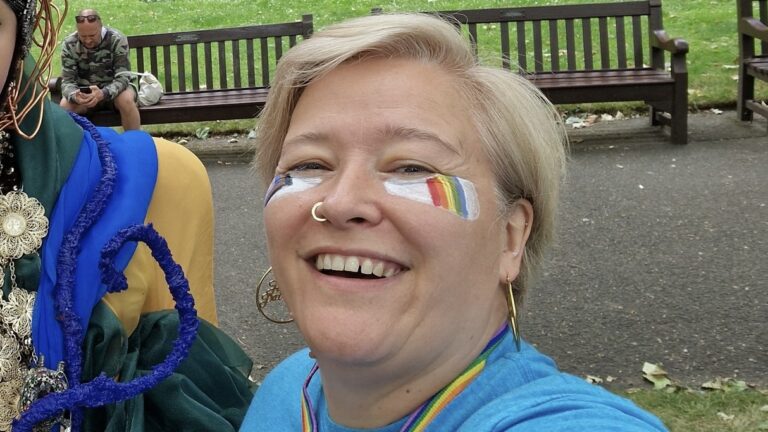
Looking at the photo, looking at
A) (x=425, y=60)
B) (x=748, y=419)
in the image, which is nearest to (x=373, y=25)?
(x=425, y=60)

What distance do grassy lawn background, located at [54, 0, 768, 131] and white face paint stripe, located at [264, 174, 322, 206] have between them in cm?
680

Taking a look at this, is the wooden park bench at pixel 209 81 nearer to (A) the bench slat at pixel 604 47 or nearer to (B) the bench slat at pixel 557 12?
(B) the bench slat at pixel 557 12

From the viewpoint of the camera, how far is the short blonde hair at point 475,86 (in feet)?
4.96

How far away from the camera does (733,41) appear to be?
32.2ft

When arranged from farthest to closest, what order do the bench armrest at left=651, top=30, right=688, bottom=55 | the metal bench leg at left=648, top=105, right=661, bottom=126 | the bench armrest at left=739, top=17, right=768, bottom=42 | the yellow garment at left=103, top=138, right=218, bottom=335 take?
1. the metal bench leg at left=648, top=105, right=661, bottom=126
2. the bench armrest at left=739, top=17, right=768, bottom=42
3. the bench armrest at left=651, top=30, right=688, bottom=55
4. the yellow garment at left=103, top=138, right=218, bottom=335

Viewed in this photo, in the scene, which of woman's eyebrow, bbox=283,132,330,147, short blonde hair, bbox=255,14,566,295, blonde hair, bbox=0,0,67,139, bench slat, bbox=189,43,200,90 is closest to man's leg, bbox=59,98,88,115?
bench slat, bbox=189,43,200,90

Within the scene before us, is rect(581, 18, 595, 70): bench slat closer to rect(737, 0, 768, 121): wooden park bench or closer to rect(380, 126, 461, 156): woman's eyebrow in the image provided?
rect(737, 0, 768, 121): wooden park bench

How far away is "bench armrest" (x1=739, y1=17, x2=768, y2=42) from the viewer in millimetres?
7125

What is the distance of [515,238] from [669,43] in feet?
20.0

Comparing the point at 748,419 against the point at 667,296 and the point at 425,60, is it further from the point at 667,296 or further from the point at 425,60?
the point at 425,60

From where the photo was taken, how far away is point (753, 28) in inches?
287

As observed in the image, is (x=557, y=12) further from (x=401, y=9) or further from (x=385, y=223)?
(x=385, y=223)

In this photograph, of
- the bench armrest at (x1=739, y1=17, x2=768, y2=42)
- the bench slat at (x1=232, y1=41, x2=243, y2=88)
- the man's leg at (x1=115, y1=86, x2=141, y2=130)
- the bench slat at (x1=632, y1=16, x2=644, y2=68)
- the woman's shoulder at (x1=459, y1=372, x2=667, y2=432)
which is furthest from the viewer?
the bench slat at (x1=232, y1=41, x2=243, y2=88)

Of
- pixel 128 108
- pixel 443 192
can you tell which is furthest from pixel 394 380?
pixel 128 108
